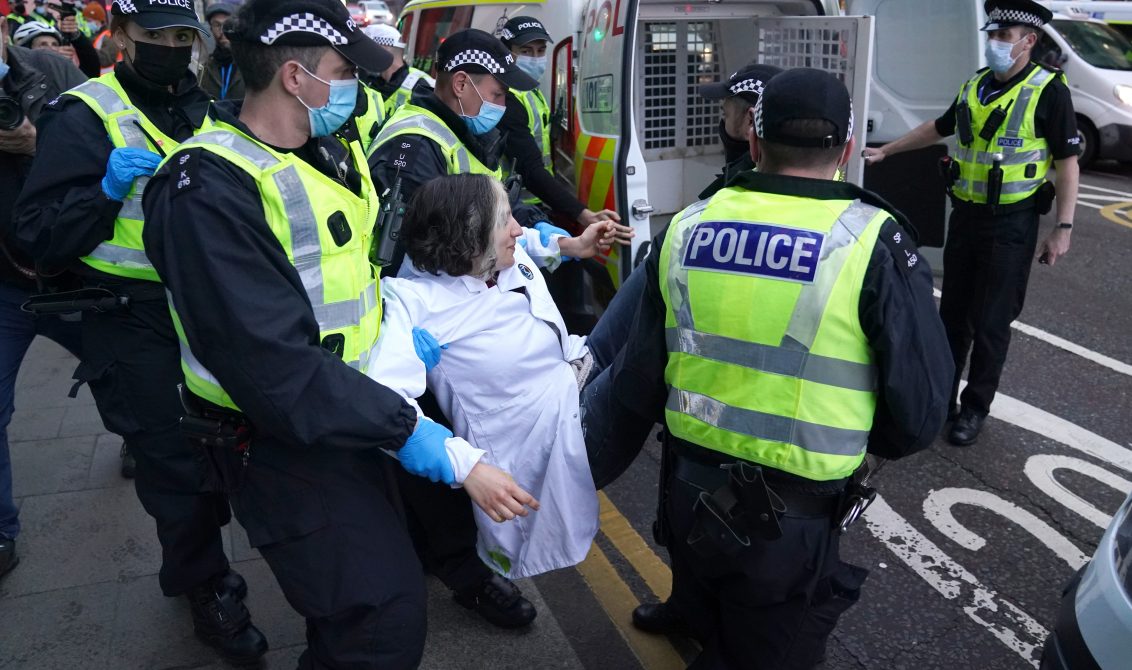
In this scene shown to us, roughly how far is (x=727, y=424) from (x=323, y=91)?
116cm

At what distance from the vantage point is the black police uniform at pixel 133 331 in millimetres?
2520

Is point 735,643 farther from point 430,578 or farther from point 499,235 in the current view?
point 430,578

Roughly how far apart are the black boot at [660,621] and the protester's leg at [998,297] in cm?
212

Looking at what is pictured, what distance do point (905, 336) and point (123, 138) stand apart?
2164mm

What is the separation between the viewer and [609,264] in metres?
4.57

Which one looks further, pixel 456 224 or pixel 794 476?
pixel 456 224

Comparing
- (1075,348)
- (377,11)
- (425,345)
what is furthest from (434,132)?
(377,11)

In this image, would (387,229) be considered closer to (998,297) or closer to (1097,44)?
(998,297)

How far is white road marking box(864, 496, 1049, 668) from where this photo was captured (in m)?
2.94

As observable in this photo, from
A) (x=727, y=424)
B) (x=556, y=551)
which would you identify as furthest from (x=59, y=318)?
(x=727, y=424)

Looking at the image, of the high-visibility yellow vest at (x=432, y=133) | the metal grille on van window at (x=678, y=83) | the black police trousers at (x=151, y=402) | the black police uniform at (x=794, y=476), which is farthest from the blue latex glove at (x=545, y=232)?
the metal grille on van window at (x=678, y=83)

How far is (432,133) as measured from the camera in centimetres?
330

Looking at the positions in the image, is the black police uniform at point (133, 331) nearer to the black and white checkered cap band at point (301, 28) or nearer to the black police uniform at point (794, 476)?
the black and white checkered cap band at point (301, 28)

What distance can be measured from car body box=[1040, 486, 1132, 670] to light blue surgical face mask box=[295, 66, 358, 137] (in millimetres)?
1911
